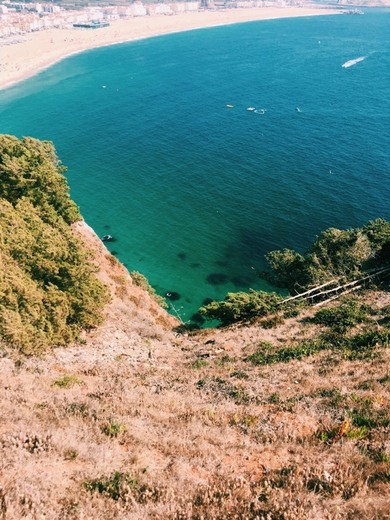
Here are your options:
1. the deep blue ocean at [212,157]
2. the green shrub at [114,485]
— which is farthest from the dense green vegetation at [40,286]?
the deep blue ocean at [212,157]

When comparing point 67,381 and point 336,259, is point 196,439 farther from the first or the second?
point 336,259

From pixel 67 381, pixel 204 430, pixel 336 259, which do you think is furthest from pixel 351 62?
pixel 204 430

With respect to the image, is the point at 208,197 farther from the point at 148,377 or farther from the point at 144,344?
the point at 148,377

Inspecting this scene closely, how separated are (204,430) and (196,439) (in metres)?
0.82

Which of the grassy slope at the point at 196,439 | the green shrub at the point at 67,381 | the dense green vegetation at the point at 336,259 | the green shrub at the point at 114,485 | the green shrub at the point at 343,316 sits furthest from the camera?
the dense green vegetation at the point at 336,259

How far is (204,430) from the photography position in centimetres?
1446

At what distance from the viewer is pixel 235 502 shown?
31.7 ft

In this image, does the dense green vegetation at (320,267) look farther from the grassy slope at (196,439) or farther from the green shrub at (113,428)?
the green shrub at (113,428)

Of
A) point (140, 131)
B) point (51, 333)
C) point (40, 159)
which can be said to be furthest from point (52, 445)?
point (140, 131)

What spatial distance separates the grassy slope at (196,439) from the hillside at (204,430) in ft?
0.17

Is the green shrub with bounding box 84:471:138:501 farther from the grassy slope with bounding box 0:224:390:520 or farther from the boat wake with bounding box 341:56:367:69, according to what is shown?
the boat wake with bounding box 341:56:367:69

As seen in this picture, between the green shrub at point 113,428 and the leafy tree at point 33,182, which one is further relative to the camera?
the leafy tree at point 33,182

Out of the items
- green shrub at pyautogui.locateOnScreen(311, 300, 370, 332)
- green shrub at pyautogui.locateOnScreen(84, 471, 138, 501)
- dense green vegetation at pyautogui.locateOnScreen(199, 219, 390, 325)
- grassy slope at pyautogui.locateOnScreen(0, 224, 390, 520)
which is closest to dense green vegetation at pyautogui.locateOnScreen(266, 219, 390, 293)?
dense green vegetation at pyautogui.locateOnScreen(199, 219, 390, 325)

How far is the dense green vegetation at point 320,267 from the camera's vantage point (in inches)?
1425
